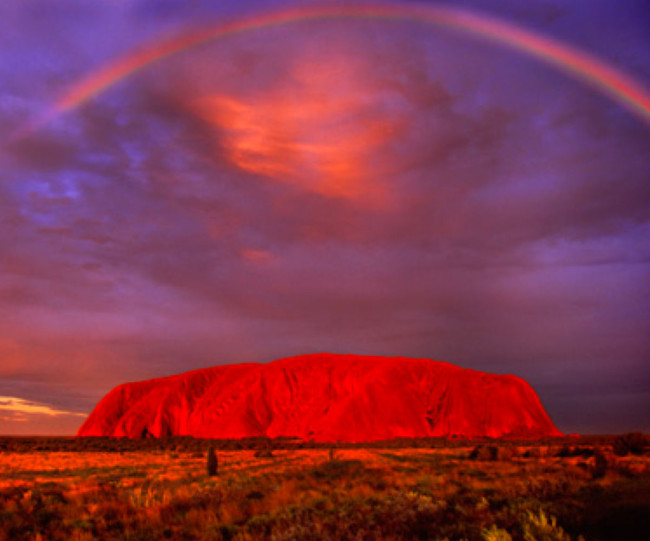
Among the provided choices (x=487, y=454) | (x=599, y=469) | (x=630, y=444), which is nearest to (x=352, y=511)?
(x=599, y=469)

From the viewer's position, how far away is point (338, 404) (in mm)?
88312

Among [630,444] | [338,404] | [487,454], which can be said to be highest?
[338,404]

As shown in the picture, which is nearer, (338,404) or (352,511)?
(352,511)

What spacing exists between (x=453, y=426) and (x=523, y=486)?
7711 centimetres

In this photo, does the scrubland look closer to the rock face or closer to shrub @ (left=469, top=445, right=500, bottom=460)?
shrub @ (left=469, top=445, right=500, bottom=460)

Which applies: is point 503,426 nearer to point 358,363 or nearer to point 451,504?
point 358,363

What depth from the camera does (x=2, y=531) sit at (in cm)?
1183

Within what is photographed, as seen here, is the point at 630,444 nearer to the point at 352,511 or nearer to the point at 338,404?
the point at 352,511

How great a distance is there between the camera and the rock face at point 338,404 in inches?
3366

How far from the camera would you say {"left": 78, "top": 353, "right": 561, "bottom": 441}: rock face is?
8550 centimetres

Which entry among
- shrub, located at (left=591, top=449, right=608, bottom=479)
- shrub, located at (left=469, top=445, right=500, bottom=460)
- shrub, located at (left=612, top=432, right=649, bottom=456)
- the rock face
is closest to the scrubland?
shrub, located at (left=591, top=449, right=608, bottom=479)

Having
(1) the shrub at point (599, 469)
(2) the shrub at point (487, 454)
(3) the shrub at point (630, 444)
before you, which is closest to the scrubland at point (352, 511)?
(1) the shrub at point (599, 469)

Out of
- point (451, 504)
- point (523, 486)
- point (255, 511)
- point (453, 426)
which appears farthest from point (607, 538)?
point (453, 426)

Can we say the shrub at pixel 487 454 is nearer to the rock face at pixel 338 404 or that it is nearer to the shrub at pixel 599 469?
the shrub at pixel 599 469
